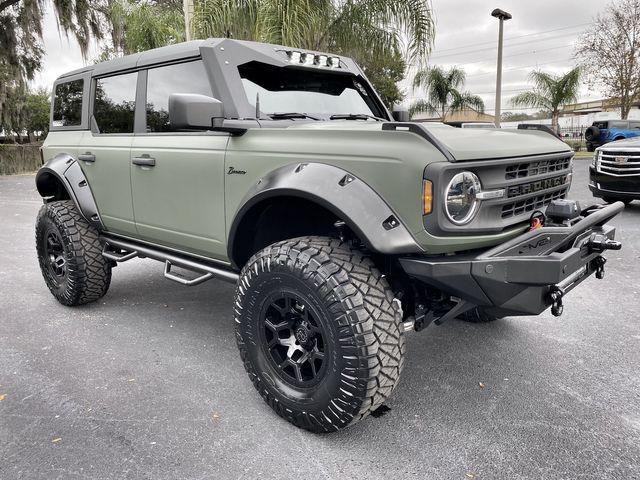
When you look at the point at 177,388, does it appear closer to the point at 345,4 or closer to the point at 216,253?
the point at 216,253

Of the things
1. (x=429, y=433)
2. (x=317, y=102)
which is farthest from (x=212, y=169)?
(x=429, y=433)

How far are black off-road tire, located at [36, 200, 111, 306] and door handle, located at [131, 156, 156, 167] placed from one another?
38.1 inches

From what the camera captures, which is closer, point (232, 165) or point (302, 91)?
point (232, 165)

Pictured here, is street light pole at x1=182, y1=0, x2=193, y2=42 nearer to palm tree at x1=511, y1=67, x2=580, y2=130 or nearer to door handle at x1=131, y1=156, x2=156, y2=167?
door handle at x1=131, y1=156, x2=156, y2=167

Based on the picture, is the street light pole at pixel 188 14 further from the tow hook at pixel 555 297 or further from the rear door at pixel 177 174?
the tow hook at pixel 555 297

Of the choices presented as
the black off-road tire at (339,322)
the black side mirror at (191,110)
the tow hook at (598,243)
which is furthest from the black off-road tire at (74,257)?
the tow hook at (598,243)

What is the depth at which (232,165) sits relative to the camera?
2.90 meters

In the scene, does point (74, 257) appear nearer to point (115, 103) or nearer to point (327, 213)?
point (115, 103)

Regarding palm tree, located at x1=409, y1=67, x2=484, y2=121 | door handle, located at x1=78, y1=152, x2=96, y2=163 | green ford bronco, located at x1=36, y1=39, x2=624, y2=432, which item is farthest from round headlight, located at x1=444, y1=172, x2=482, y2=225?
palm tree, located at x1=409, y1=67, x2=484, y2=121

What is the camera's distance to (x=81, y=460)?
7.81ft

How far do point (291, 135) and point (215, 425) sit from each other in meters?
1.51

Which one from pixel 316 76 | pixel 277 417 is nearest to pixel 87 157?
pixel 316 76

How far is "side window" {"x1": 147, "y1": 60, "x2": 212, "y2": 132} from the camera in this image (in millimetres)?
3215

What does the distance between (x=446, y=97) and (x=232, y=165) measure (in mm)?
22213
